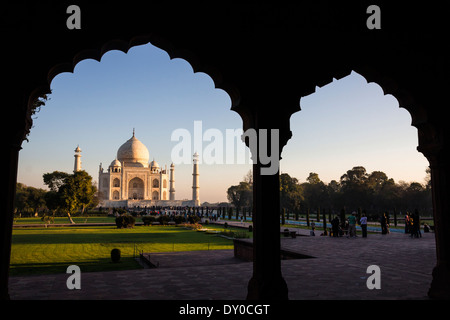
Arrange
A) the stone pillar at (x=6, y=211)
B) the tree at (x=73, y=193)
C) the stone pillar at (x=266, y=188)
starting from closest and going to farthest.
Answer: the stone pillar at (x=6, y=211)
the stone pillar at (x=266, y=188)
the tree at (x=73, y=193)

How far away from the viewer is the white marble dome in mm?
72062

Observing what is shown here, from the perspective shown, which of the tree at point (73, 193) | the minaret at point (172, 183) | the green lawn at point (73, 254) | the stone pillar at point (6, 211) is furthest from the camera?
the minaret at point (172, 183)

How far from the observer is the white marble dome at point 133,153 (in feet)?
236

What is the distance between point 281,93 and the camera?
14.3 feet

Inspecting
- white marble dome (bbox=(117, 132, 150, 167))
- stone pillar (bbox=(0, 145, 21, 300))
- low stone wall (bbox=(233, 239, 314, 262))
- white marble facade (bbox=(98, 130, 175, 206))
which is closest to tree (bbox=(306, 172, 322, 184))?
white marble facade (bbox=(98, 130, 175, 206))

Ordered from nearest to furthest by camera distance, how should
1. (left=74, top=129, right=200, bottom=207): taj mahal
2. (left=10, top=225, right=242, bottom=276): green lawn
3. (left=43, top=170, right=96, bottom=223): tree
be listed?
(left=10, top=225, right=242, bottom=276): green lawn → (left=43, top=170, right=96, bottom=223): tree → (left=74, top=129, right=200, bottom=207): taj mahal

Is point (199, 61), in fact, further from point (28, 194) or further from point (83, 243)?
point (28, 194)

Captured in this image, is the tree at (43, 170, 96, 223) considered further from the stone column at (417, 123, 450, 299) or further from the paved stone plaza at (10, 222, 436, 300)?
the stone column at (417, 123, 450, 299)

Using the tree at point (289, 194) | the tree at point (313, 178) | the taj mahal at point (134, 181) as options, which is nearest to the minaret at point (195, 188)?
the taj mahal at point (134, 181)

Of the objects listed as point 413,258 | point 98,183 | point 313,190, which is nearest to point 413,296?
point 413,258

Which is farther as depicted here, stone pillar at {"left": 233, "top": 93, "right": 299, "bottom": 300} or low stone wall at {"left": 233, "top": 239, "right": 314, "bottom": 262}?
low stone wall at {"left": 233, "top": 239, "right": 314, "bottom": 262}

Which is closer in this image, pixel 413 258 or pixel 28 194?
pixel 413 258

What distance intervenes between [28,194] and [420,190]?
4452 centimetres

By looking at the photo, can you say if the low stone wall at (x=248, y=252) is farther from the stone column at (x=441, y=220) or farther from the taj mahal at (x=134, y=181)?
the taj mahal at (x=134, y=181)
